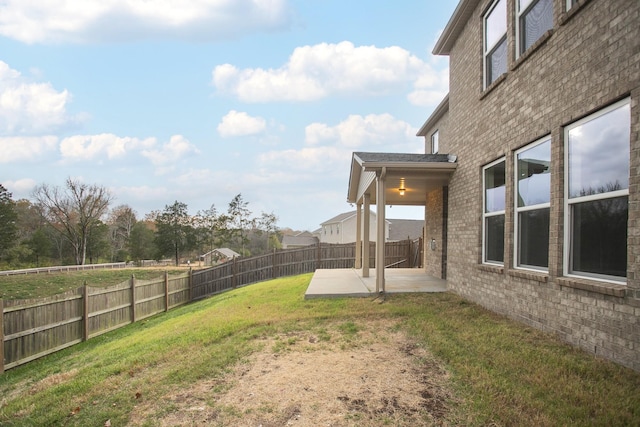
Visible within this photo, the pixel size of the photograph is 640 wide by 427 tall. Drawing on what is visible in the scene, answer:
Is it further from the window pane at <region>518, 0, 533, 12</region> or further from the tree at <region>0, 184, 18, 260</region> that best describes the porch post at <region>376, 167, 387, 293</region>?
the tree at <region>0, 184, 18, 260</region>

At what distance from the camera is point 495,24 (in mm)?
6766

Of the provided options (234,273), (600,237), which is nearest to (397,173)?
(600,237)

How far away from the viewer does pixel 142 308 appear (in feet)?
41.4

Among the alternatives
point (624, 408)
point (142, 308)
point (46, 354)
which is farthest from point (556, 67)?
point (142, 308)

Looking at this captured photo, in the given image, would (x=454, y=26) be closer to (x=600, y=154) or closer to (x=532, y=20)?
(x=532, y=20)

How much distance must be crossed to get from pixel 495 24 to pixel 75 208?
51592mm

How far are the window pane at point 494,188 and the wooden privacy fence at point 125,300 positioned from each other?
9.21 meters

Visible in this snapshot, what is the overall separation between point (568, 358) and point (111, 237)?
200 feet

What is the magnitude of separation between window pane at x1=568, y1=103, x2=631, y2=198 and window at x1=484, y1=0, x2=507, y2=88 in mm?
2460

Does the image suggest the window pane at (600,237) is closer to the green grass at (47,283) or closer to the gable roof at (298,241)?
the green grass at (47,283)

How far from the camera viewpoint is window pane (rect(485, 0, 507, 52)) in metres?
6.42

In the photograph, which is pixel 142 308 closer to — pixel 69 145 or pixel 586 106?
pixel 586 106

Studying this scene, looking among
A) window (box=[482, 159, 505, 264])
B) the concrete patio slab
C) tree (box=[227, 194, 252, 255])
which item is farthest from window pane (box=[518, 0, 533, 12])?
tree (box=[227, 194, 252, 255])

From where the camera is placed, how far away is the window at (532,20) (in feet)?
16.8
